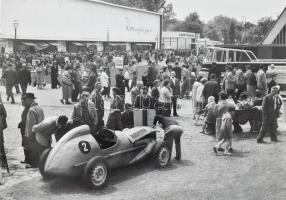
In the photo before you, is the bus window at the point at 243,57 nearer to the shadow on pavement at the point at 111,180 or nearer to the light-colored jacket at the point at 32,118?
the shadow on pavement at the point at 111,180

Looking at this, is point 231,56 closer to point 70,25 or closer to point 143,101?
point 143,101

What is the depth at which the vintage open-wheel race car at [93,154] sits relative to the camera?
8.70 metres

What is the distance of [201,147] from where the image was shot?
12.6m

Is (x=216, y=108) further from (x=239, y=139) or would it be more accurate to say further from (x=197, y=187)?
(x=197, y=187)

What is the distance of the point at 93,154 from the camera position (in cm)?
903

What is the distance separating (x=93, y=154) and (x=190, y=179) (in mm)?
2086

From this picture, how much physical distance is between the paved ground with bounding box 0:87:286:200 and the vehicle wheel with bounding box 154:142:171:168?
175mm

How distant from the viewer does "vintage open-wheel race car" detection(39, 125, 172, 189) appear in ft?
28.5

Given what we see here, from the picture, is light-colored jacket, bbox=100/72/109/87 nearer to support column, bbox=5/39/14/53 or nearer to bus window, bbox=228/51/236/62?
bus window, bbox=228/51/236/62

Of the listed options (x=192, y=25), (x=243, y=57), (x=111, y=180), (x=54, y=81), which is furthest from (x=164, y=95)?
(x=192, y=25)

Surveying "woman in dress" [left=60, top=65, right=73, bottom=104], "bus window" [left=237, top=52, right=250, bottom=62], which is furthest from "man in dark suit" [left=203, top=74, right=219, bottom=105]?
"bus window" [left=237, top=52, right=250, bottom=62]

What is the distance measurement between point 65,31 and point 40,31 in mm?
4076

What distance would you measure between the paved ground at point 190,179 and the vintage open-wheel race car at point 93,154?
0.31 meters

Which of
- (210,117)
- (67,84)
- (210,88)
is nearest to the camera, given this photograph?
(210,117)
